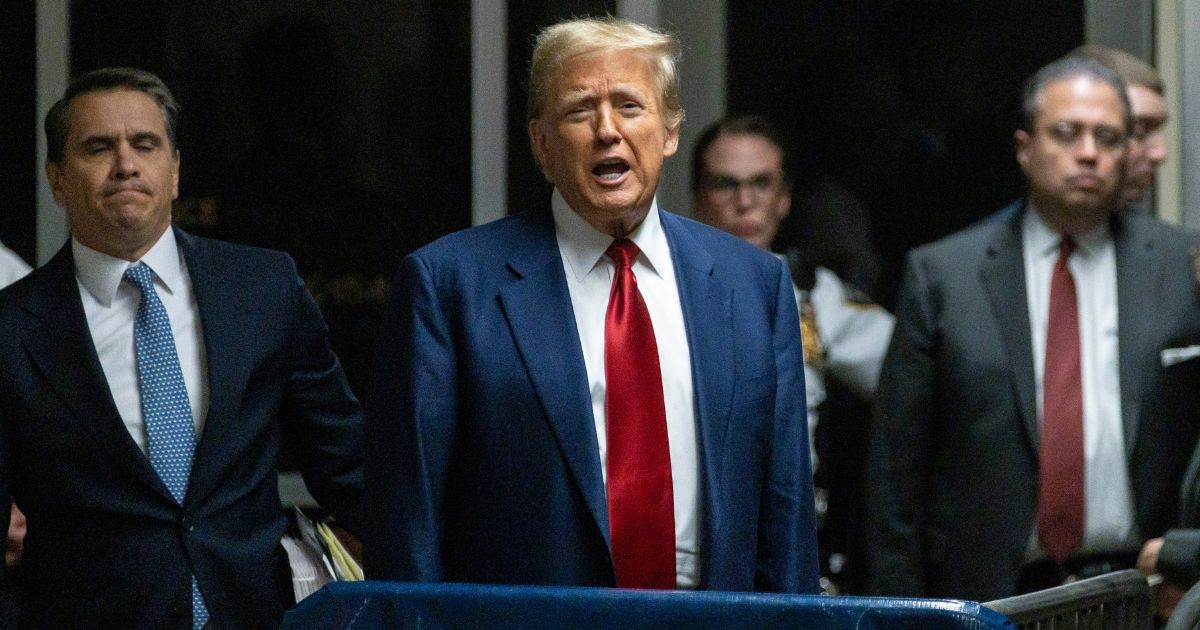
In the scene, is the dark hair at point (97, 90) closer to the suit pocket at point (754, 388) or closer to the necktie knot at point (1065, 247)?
the suit pocket at point (754, 388)

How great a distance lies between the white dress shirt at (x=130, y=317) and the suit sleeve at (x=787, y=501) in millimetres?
1110

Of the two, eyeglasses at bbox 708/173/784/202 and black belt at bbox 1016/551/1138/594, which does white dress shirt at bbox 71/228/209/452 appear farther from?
black belt at bbox 1016/551/1138/594

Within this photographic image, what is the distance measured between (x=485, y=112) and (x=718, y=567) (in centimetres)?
219

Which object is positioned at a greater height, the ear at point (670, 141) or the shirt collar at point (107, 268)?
the ear at point (670, 141)

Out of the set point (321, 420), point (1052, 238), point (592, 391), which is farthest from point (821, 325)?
point (592, 391)

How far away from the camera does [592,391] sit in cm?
295

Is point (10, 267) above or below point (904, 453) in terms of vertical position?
above

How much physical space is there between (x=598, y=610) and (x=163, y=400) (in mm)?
1813

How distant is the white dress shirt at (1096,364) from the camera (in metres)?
4.05

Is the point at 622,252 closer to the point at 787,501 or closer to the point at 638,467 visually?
the point at 638,467

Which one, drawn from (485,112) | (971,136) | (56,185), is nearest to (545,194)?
(485,112)

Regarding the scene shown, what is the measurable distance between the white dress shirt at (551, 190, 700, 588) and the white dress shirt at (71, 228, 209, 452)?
85 cm

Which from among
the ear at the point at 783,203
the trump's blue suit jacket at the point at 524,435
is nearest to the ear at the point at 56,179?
the trump's blue suit jacket at the point at 524,435

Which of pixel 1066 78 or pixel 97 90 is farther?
pixel 1066 78
